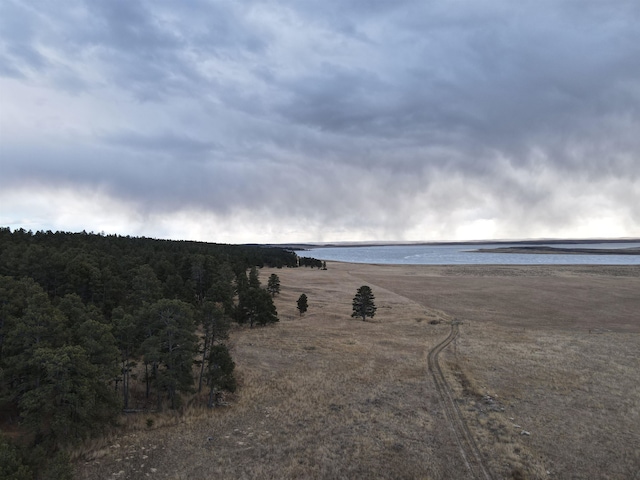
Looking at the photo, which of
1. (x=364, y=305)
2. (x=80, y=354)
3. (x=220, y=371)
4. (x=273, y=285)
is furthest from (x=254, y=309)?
(x=80, y=354)

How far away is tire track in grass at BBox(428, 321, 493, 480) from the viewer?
20.3 meters

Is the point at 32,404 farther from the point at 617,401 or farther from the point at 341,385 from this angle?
the point at 617,401

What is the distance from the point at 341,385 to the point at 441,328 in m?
28.8

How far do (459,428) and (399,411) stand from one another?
451 cm

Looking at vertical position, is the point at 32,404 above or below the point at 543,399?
above

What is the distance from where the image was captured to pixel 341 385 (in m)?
33.4

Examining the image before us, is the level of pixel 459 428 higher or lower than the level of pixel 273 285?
lower

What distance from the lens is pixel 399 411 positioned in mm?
27859

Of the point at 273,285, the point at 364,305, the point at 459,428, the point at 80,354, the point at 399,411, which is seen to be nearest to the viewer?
the point at 80,354

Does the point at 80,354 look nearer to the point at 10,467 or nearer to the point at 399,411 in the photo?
the point at 10,467

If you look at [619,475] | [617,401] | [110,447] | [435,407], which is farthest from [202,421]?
[617,401]

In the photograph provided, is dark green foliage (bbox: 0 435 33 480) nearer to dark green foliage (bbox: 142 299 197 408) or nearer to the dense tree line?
the dense tree line

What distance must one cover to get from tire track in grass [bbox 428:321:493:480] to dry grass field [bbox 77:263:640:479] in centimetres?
39

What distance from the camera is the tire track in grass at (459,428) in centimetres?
2034
